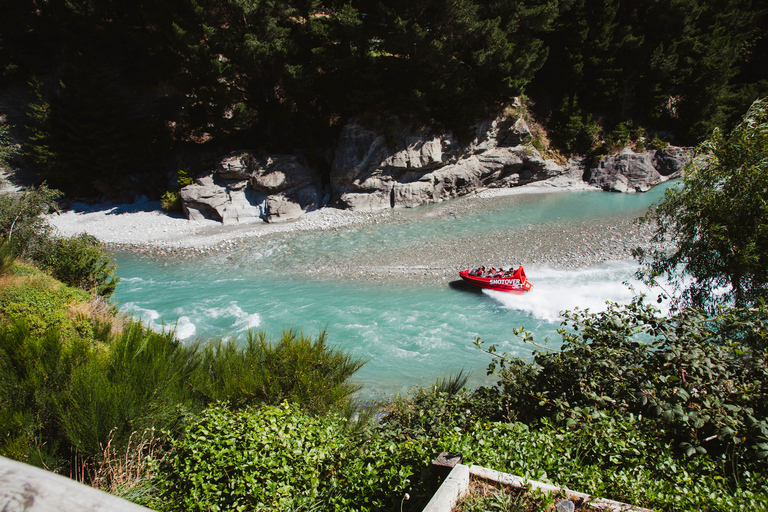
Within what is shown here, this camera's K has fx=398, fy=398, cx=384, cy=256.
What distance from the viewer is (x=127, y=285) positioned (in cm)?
1748

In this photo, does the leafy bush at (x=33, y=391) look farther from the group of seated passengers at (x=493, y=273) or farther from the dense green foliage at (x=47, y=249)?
the group of seated passengers at (x=493, y=273)

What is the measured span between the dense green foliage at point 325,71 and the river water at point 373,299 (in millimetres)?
8901

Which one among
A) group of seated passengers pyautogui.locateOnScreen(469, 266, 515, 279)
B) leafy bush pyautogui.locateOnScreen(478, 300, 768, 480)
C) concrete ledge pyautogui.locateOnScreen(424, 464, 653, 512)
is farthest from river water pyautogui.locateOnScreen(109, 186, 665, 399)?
concrete ledge pyautogui.locateOnScreen(424, 464, 653, 512)

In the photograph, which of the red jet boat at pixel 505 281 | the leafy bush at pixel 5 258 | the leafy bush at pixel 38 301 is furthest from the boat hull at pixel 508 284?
the leafy bush at pixel 5 258

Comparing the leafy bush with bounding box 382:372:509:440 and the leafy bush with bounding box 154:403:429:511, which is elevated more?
the leafy bush with bounding box 154:403:429:511

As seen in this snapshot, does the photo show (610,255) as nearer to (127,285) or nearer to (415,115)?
(415,115)

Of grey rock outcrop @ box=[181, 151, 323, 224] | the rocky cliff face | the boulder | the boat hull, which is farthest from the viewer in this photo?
the rocky cliff face

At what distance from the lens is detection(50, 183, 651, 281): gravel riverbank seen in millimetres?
18062

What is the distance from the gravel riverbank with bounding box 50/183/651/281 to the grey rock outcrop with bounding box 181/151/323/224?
0.84 m

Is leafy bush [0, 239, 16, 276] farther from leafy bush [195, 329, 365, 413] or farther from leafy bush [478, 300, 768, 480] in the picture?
leafy bush [478, 300, 768, 480]

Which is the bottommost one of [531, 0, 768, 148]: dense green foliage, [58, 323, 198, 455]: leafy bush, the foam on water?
the foam on water

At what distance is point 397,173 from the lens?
26797 millimetres

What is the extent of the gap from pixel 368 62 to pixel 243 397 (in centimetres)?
2278

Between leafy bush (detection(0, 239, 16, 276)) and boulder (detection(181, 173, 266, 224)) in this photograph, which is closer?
leafy bush (detection(0, 239, 16, 276))
